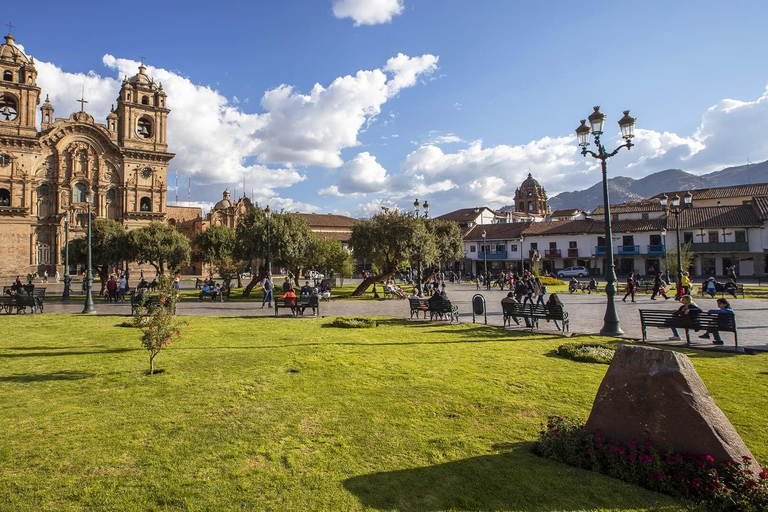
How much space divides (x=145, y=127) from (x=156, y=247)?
33.4m

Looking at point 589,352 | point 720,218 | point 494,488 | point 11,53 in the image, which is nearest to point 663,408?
point 494,488

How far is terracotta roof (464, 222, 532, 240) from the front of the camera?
59359mm

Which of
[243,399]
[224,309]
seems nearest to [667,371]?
[243,399]

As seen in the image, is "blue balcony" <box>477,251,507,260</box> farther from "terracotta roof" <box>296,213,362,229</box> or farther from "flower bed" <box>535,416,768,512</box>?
"flower bed" <box>535,416,768,512</box>

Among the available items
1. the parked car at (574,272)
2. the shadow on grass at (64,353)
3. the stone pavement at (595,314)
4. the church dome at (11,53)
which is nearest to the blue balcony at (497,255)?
the parked car at (574,272)

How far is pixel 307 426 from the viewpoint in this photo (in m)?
5.31

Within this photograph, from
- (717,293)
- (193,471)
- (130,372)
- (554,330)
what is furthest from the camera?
(717,293)

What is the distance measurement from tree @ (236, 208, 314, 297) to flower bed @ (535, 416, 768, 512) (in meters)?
23.7

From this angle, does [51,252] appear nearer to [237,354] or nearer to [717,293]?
[237,354]

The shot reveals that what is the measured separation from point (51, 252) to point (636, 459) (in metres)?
62.8

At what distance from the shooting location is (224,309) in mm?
19781

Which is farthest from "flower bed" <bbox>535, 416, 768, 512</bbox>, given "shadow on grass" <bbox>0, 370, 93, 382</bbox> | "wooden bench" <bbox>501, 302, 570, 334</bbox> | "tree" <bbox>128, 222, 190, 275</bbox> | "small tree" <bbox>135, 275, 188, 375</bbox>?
"tree" <bbox>128, 222, 190, 275</bbox>

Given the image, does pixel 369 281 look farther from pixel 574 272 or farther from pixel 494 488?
pixel 574 272

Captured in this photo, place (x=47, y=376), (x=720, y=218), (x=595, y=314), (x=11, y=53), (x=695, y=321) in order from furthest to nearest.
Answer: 1. (x=11, y=53)
2. (x=720, y=218)
3. (x=595, y=314)
4. (x=695, y=321)
5. (x=47, y=376)
